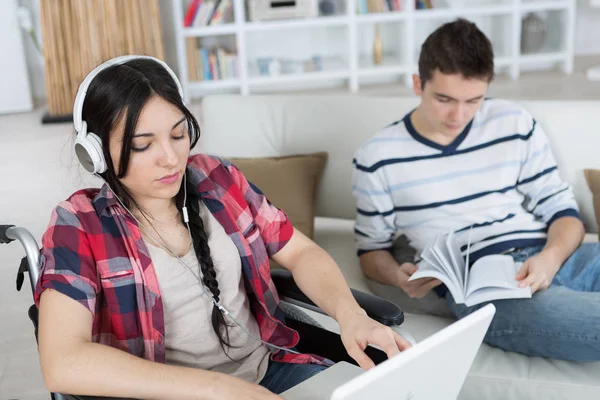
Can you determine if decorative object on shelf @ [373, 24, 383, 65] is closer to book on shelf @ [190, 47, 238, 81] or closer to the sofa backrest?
book on shelf @ [190, 47, 238, 81]

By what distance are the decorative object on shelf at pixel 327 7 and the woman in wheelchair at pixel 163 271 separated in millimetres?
4545

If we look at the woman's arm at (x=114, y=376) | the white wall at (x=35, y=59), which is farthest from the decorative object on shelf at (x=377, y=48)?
the woman's arm at (x=114, y=376)

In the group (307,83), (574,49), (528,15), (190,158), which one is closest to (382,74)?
(307,83)

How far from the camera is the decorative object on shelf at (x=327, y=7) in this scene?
5.95 m

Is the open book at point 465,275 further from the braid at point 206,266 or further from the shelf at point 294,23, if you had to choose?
the shelf at point 294,23

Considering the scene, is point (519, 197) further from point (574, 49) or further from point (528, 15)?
point (574, 49)

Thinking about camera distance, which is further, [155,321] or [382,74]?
[382,74]

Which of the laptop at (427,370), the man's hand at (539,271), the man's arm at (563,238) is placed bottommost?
the man's hand at (539,271)

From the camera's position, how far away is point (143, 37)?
218 inches

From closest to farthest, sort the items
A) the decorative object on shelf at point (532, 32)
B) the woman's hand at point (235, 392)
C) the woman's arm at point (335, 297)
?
the woman's hand at point (235, 392) < the woman's arm at point (335, 297) < the decorative object on shelf at point (532, 32)

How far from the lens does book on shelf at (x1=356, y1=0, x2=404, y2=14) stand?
5926 millimetres

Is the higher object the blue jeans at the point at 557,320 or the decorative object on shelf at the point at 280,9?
the decorative object on shelf at the point at 280,9

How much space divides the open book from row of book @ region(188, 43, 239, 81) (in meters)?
4.15

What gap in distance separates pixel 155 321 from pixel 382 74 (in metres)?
5.16
